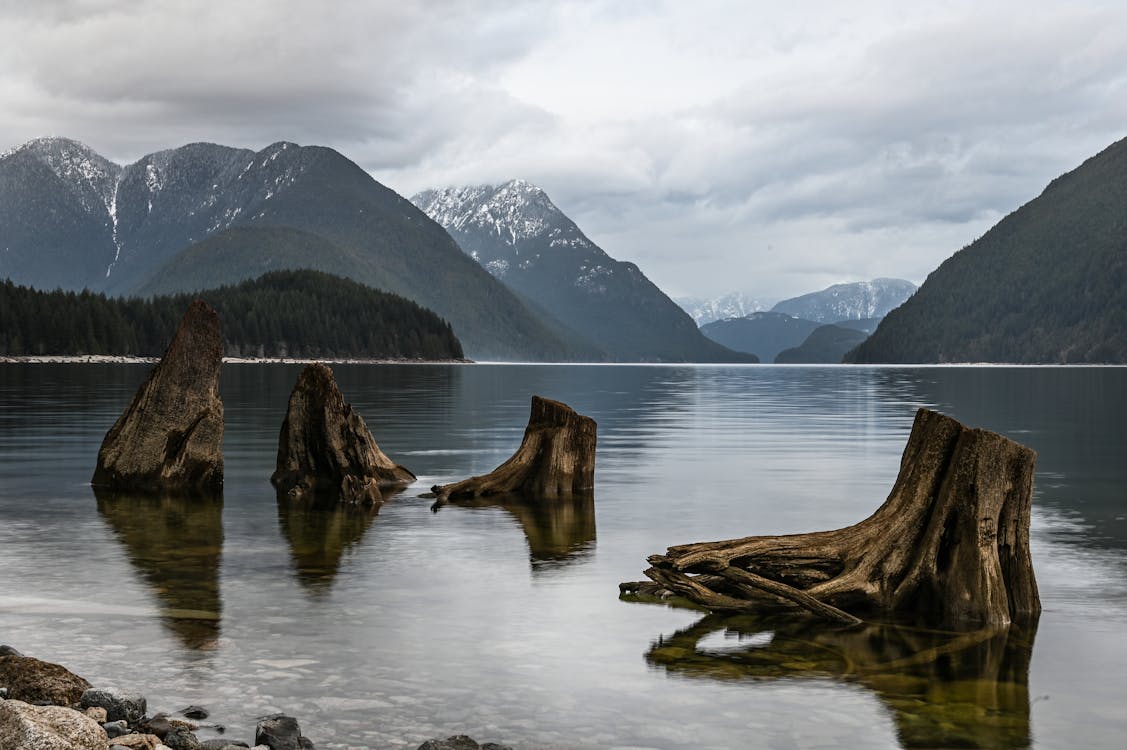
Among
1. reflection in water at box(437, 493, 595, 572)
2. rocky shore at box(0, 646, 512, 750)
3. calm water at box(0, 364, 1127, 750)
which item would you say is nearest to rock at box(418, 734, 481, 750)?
rocky shore at box(0, 646, 512, 750)

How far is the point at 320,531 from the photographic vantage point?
26.7 meters

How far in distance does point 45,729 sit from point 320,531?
17274 millimetres

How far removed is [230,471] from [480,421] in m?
32.4

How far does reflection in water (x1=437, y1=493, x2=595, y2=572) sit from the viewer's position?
23.8 metres

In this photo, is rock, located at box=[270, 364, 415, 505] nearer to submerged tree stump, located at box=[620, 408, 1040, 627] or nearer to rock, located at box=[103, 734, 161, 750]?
submerged tree stump, located at box=[620, 408, 1040, 627]

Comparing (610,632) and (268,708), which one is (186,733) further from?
(610,632)

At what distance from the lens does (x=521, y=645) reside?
15984mm

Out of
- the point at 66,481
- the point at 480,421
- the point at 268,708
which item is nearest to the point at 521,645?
the point at 268,708

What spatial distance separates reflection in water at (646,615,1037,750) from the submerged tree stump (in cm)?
48

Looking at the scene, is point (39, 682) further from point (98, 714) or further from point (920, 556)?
point (920, 556)

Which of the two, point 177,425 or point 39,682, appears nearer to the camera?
point 39,682

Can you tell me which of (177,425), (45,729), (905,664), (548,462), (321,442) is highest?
(177,425)

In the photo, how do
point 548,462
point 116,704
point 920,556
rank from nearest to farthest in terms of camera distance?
point 116,704
point 920,556
point 548,462

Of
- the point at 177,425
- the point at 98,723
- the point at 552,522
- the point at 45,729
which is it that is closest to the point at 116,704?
the point at 98,723
